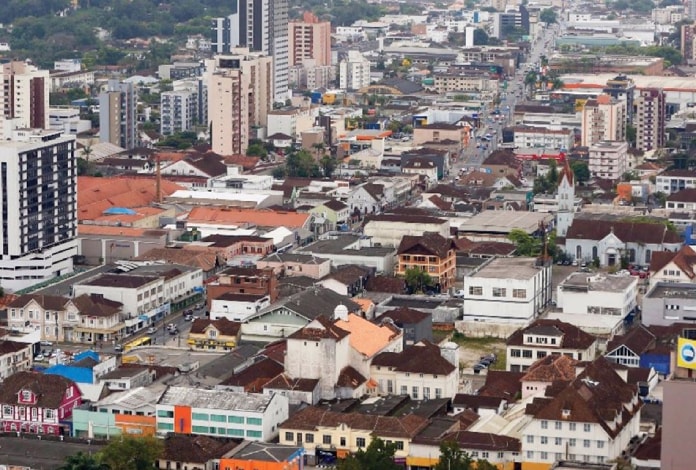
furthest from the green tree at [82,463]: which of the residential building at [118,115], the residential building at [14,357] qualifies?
the residential building at [118,115]

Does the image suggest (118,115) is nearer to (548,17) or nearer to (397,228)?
(397,228)

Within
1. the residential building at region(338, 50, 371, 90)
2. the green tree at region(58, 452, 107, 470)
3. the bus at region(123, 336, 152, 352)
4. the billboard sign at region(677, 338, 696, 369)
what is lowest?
the bus at region(123, 336, 152, 352)

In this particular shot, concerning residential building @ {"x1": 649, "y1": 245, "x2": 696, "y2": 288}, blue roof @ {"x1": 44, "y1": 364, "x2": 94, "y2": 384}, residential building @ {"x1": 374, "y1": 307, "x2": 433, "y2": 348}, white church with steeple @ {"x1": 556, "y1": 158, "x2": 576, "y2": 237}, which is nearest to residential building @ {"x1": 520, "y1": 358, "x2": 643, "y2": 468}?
residential building @ {"x1": 374, "y1": 307, "x2": 433, "y2": 348}

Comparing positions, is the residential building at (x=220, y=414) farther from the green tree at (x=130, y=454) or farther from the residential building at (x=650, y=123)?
the residential building at (x=650, y=123)

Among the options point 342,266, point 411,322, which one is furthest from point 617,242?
point 411,322

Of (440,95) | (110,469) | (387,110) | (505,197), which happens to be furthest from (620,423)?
(440,95)

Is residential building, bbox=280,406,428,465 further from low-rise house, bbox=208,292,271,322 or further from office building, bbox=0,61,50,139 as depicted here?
office building, bbox=0,61,50,139
